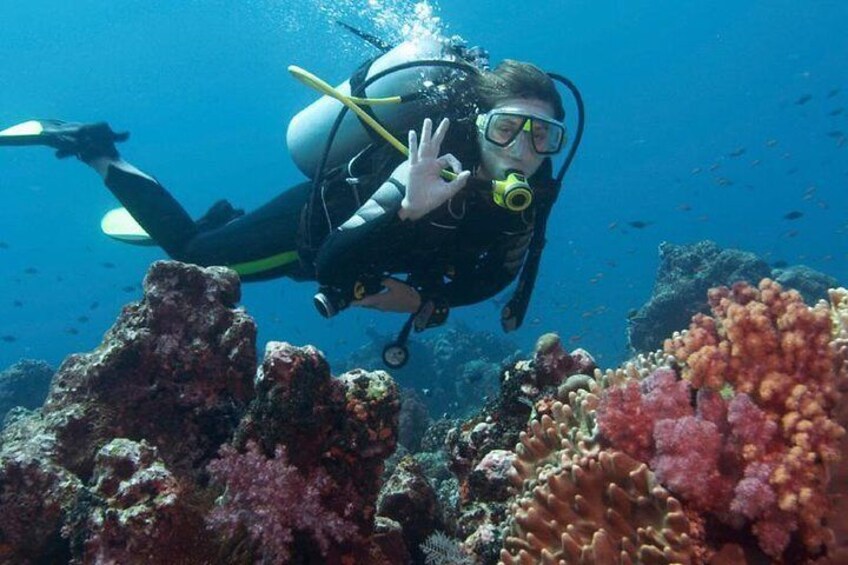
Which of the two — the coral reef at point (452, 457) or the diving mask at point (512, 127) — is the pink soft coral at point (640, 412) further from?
the diving mask at point (512, 127)

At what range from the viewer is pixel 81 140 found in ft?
29.8

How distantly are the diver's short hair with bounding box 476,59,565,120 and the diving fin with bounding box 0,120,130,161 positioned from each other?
6660 mm

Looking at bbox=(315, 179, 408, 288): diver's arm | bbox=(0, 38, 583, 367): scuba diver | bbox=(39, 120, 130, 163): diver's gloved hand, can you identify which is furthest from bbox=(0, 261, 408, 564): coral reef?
bbox=(39, 120, 130, 163): diver's gloved hand

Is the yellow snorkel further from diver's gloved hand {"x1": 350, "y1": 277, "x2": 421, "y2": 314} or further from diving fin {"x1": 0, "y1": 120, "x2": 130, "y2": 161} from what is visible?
diving fin {"x1": 0, "y1": 120, "x2": 130, "y2": 161}

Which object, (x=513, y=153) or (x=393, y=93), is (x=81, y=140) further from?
(x=513, y=153)

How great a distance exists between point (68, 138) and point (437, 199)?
24.2ft

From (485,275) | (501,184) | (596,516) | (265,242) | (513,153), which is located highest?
(265,242)

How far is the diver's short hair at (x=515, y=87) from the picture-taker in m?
5.67

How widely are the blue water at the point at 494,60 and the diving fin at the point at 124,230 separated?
54383 mm

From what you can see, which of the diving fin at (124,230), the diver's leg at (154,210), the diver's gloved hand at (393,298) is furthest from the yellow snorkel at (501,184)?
the diving fin at (124,230)

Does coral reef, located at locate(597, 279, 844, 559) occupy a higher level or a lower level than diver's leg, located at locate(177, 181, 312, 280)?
lower

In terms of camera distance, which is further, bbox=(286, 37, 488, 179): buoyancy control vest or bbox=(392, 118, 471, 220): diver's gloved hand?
bbox=(286, 37, 488, 179): buoyancy control vest

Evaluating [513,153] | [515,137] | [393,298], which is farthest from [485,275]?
[515,137]

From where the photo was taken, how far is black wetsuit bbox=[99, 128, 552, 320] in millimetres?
5297
